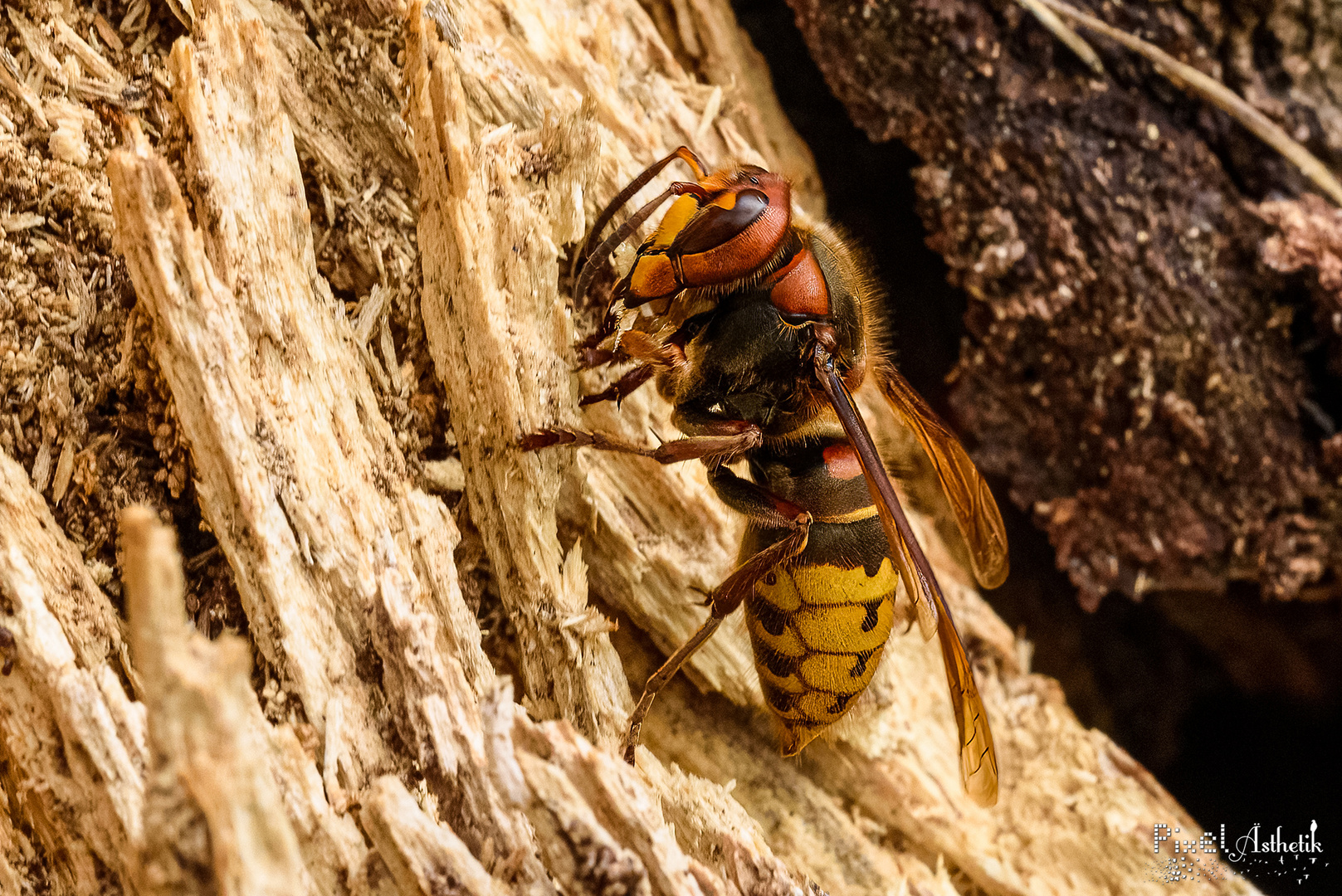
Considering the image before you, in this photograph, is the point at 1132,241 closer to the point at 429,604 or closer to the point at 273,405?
the point at 429,604

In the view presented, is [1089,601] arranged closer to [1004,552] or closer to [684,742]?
[1004,552]

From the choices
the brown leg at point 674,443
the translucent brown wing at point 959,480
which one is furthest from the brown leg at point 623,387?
the translucent brown wing at point 959,480

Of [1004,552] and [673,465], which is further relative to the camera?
[1004,552]

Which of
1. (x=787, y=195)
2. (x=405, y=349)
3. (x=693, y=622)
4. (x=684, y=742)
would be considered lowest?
(x=684, y=742)

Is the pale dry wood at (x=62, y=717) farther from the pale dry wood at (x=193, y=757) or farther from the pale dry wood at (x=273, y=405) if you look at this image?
the pale dry wood at (x=193, y=757)

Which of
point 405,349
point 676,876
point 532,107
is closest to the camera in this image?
point 676,876

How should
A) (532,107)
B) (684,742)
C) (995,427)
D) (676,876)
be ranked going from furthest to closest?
(995,427)
(684,742)
(532,107)
(676,876)

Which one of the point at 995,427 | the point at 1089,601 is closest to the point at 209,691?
the point at 995,427

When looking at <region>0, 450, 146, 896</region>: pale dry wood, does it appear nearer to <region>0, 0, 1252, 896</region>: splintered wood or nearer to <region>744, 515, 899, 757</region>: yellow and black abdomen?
<region>0, 0, 1252, 896</region>: splintered wood
